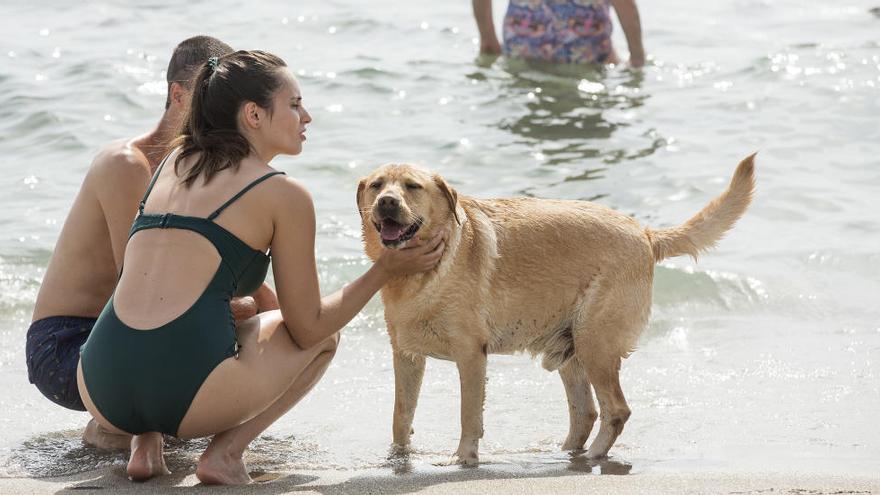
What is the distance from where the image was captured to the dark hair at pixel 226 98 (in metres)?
3.83

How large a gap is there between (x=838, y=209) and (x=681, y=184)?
1225 mm

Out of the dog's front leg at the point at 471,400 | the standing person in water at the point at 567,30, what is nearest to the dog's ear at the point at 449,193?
the dog's front leg at the point at 471,400

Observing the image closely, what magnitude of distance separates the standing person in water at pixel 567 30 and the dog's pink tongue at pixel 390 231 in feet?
25.2

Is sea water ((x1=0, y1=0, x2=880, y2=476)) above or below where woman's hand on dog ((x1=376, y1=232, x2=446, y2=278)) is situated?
below

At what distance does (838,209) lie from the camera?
28.2ft

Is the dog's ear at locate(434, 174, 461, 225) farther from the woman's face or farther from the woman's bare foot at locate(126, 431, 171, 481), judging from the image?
the woman's bare foot at locate(126, 431, 171, 481)

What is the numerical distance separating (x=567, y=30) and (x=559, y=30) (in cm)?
8

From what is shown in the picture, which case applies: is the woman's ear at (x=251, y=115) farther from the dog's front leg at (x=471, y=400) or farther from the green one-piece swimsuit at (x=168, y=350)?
the dog's front leg at (x=471, y=400)

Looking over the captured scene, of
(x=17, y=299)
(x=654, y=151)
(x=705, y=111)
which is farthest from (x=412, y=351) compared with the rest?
(x=705, y=111)

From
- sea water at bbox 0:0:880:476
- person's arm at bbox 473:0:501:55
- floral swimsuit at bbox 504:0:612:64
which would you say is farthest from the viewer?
person's arm at bbox 473:0:501:55

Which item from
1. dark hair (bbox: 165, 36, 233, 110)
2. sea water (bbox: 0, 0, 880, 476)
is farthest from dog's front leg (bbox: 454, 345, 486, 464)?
dark hair (bbox: 165, 36, 233, 110)

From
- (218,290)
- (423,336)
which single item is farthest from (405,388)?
(218,290)

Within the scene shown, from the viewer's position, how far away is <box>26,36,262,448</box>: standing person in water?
168 inches

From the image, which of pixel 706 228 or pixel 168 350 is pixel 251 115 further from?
pixel 706 228
